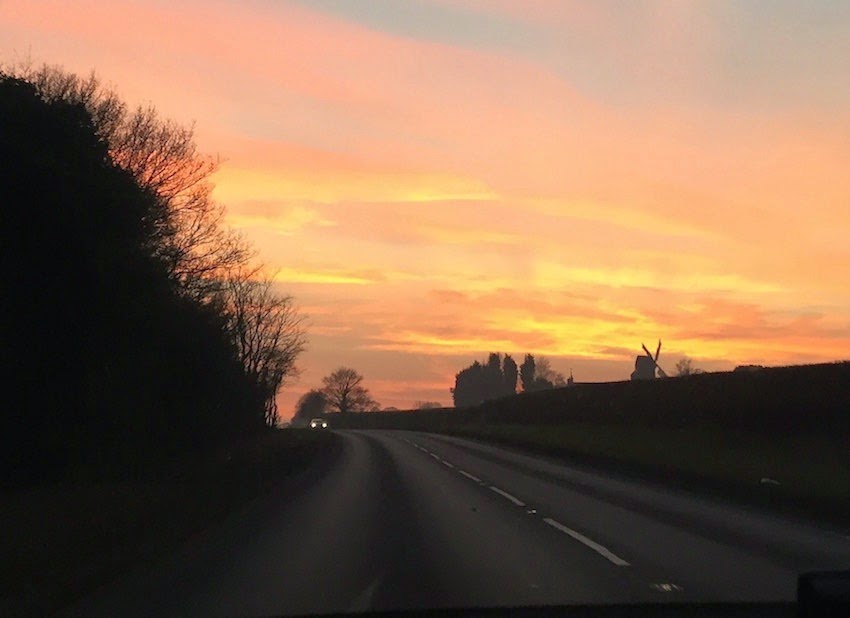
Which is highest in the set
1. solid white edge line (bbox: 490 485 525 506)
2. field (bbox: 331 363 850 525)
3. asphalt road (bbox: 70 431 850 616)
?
field (bbox: 331 363 850 525)

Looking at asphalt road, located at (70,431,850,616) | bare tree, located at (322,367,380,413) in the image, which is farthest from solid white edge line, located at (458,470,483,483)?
bare tree, located at (322,367,380,413)

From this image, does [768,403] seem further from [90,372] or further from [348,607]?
[348,607]

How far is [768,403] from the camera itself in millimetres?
45406

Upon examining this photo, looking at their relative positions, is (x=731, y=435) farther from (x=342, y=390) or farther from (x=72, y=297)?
(x=342, y=390)

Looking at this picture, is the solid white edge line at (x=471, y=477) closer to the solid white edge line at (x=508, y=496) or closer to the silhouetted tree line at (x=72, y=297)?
the solid white edge line at (x=508, y=496)

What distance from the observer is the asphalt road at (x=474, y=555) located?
922 centimetres

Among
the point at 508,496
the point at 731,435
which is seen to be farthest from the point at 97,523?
the point at 731,435

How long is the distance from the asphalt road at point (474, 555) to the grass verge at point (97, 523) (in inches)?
17.5

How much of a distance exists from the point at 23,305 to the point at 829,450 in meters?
27.2

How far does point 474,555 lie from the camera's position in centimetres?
1227

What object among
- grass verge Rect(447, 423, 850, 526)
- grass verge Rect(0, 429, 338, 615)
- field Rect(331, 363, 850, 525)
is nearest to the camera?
grass verge Rect(0, 429, 338, 615)

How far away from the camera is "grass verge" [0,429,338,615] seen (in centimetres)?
977

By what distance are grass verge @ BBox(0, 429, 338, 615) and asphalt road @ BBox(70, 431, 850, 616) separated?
444 millimetres

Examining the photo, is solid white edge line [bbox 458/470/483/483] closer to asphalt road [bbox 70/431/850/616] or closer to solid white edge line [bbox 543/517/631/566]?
asphalt road [bbox 70/431/850/616]
